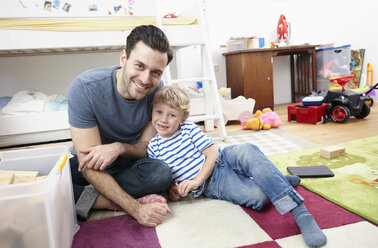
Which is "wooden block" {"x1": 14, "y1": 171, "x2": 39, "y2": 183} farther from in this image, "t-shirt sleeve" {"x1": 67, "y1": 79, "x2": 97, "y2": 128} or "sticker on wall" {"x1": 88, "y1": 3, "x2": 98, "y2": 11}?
"sticker on wall" {"x1": 88, "y1": 3, "x2": 98, "y2": 11}

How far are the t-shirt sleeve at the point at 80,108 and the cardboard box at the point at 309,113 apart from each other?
1.96 metres

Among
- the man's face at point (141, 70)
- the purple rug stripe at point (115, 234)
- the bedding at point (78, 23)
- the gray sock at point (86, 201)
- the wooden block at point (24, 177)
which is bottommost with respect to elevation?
the purple rug stripe at point (115, 234)

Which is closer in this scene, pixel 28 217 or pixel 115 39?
pixel 28 217

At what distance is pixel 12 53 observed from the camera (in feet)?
8.99

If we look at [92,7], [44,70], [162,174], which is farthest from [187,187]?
[44,70]

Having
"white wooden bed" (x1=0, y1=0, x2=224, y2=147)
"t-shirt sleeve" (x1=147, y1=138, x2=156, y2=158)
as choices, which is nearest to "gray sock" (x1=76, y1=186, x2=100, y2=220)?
"t-shirt sleeve" (x1=147, y1=138, x2=156, y2=158)

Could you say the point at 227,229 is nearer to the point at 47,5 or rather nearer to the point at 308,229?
the point at 308,229

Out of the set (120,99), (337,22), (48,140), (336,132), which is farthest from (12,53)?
(337,22)

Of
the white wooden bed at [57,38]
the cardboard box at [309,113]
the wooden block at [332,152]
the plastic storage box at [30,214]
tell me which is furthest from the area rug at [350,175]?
the white wooden bed at [57,38]

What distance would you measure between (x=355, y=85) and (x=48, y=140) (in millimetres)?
3192

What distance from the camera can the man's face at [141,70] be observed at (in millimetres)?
1007

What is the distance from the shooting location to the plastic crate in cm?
321

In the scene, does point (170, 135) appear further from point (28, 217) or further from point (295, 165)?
point (295, 165)

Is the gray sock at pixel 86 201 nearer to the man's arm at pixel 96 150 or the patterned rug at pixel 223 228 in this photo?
the patterned rug at pixel 223 228
